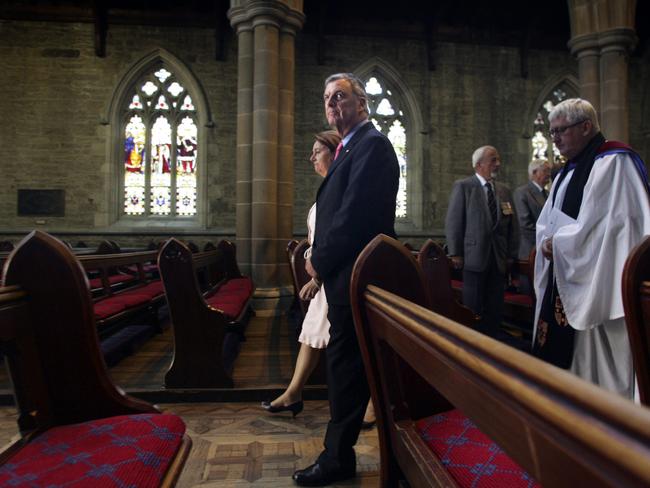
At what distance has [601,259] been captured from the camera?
2328 millimetres

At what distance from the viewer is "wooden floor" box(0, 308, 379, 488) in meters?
2.17

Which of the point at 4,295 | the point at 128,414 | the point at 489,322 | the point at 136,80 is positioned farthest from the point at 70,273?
the point at 136,80

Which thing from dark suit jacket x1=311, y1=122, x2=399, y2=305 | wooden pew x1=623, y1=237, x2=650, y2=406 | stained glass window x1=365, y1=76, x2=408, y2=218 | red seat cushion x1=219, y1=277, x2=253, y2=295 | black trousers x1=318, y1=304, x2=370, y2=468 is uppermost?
stained glass window x1=365, y1=76, x2=408, y2=218

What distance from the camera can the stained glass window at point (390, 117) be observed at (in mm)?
11305

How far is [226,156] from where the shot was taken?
10.5 metres

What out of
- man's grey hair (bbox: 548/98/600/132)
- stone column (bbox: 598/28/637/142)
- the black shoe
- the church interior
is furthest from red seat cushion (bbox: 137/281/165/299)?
stone column (bbox: 598/28/637/142)

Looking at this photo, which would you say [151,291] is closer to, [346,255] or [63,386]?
[346,255]

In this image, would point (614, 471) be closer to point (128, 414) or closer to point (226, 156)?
point (128, 414)

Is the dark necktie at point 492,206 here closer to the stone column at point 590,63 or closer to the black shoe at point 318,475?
the black shoe at point 318,475

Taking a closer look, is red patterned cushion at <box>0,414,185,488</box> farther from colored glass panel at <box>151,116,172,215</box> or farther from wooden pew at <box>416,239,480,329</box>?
colored glass panel at <box>151,116,172,215</box>

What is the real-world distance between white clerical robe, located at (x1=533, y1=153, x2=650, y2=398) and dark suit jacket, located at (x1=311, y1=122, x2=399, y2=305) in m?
1.00

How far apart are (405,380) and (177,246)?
6.78 feet

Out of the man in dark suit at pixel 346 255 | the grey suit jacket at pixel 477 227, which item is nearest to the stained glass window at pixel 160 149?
the grey suit jacket at pixel 477 227

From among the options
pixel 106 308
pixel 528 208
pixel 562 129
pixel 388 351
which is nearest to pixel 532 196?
pixel 528 208
